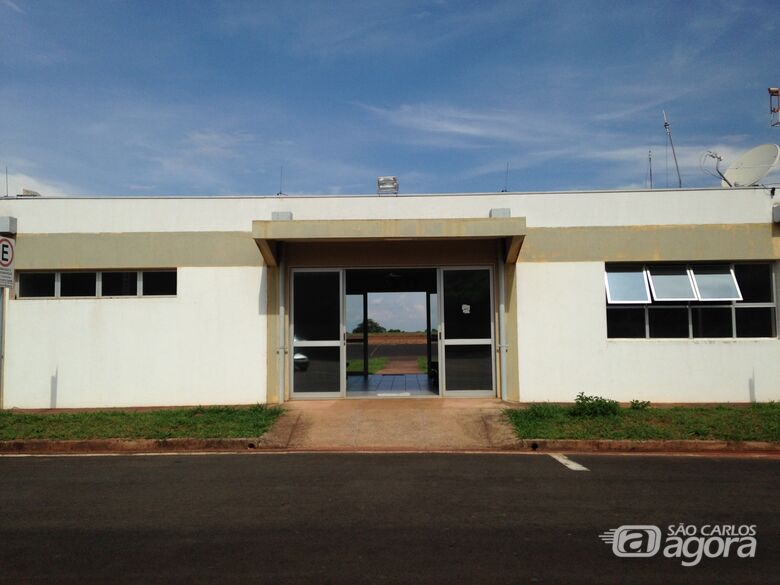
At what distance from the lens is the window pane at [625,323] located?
13219 millimetres

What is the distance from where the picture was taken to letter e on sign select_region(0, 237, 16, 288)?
11.2 metres

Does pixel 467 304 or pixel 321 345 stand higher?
pixel 467 304

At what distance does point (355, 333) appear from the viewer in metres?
15.1

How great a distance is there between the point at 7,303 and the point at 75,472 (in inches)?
240

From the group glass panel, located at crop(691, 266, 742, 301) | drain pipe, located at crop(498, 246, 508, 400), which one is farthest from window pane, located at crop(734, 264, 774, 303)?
drain pipe, located at crop(498, 246, 508, 400)

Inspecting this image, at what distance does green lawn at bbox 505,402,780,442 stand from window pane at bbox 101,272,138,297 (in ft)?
25.1

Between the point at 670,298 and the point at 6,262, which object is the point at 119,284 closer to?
the point at 6,262

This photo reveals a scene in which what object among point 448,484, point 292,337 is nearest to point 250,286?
point 292,337

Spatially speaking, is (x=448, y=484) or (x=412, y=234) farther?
(x=412, y=234)

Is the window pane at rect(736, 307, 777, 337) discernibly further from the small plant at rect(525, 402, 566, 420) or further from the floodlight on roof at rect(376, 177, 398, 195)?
the floodlight on roof at rect(376, 177, 398, 195)

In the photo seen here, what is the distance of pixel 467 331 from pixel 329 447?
4.25 metres

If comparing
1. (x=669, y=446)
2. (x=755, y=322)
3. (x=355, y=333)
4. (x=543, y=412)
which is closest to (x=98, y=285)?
(x=355, y=333)

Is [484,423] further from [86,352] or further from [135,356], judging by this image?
[86,352]

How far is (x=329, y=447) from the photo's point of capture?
10.2 meters
